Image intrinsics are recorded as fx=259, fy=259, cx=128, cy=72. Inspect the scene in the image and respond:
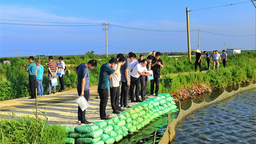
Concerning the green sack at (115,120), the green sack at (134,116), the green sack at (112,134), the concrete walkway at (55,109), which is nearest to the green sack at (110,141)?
the green sack at (112,134)

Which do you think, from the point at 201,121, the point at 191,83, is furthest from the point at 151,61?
the point at 191,83

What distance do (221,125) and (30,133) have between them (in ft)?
23.0

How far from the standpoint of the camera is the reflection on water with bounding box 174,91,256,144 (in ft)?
26.8

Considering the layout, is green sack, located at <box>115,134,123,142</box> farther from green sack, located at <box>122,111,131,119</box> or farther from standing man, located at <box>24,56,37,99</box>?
standing man, located at <box>24,56,37,99</box>

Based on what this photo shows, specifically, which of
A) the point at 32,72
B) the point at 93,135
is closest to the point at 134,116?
the point at 93,135

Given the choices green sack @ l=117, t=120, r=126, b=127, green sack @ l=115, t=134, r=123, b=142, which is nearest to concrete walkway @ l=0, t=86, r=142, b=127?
green sack @ l=117, t=120, r=126, b=127

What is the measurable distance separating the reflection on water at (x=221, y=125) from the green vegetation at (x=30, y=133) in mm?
3784

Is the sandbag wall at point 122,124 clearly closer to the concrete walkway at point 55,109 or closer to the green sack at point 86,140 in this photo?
the green sack at point 86,140

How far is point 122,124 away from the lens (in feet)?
25.8

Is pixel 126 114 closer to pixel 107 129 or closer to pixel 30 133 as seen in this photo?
pixel 107 129

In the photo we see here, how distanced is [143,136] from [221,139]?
2.47 metres

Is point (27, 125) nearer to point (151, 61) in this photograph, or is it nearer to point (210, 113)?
point (151, 61)

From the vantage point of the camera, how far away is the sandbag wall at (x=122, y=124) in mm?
6395

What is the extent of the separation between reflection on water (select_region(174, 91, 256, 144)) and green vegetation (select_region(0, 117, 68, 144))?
3.78m
